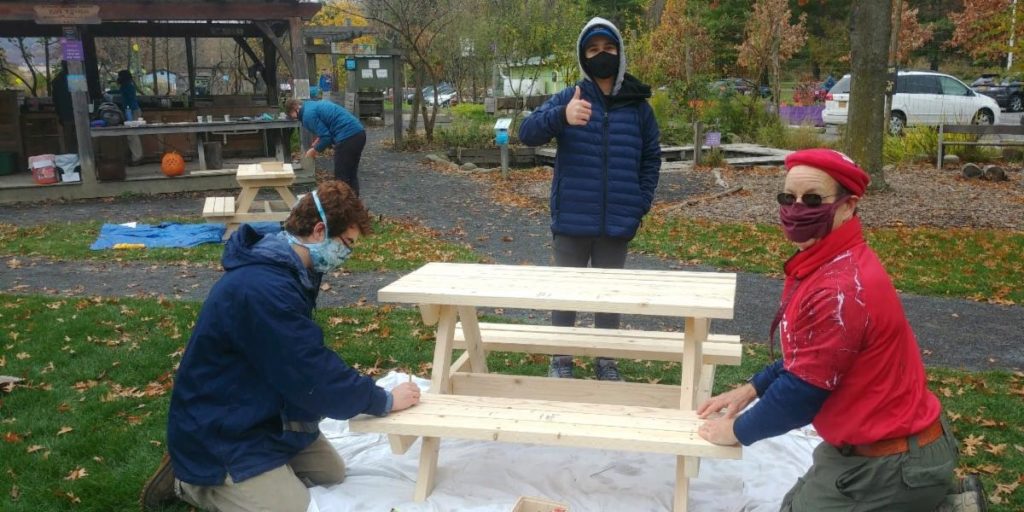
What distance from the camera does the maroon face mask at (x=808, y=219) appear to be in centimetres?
254

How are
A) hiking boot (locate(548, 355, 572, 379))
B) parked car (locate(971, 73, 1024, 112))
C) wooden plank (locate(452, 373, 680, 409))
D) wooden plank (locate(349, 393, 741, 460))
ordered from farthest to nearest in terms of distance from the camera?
parked car (locate(971, 73, 1024, 112)) < hiking boot (locate(548, 355, 572, 379)) < wooden plank (locate(452, 373, 680, 409)) < wooden plank (locate(349, 393, 741, 460))

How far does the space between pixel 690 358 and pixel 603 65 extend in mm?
1791

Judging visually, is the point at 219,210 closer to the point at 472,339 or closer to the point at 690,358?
the point at 472,339

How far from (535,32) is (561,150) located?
58.7 ft

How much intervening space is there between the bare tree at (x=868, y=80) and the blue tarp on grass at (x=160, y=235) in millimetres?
8601

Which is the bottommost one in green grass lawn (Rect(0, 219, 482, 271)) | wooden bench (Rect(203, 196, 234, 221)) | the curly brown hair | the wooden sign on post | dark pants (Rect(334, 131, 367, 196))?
green grass lawn (Rect(0, 219, 482, 271))

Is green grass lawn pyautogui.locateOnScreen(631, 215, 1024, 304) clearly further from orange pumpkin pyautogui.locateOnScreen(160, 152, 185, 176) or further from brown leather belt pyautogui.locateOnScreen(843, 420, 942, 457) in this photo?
orange pumpkin pyautogui.locateOnScreen(160, 152, 185, 176)

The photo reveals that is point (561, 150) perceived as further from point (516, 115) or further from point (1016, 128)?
point (516, 115)

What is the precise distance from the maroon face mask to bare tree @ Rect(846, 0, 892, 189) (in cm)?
1086

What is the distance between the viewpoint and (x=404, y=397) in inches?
138

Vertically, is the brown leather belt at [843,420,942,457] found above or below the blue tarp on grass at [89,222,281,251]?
above

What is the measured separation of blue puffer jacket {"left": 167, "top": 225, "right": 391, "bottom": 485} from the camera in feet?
10.0

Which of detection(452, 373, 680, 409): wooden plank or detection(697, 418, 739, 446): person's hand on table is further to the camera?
detection(452, 373, 680, 409): wooden plank

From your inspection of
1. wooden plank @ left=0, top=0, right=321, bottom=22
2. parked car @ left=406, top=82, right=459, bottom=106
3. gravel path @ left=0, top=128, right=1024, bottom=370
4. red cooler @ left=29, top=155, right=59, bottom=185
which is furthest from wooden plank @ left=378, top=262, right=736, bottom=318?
parked car @ left=406, top=82, right=459, bottom=106
